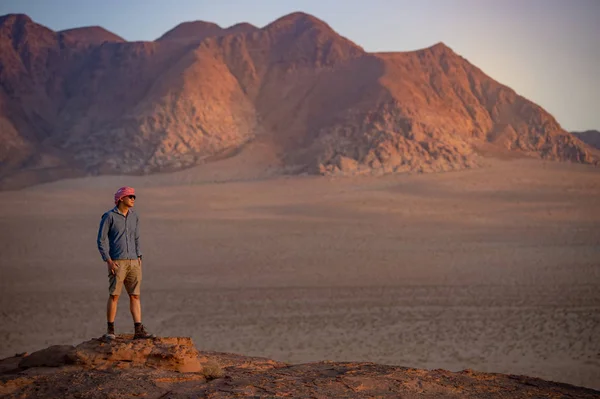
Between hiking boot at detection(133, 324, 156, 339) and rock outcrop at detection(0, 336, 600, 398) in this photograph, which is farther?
hiking boot at detection(133, 324, 156, 339)

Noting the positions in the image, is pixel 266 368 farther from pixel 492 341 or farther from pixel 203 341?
pixel 492 341

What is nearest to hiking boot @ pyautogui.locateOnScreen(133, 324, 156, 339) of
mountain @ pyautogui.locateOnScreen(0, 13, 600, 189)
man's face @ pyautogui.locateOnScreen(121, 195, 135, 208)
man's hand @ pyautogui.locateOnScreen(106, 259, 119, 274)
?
man's hand @ pyautogui.locateOnScreen(106, 259, 119, 274)

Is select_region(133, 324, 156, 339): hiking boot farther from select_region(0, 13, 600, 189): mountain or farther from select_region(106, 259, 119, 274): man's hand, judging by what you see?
select_region(0, 13, 600, 189): mountain

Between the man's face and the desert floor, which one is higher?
the man's face

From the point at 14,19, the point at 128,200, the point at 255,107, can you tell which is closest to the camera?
the point at 128,200

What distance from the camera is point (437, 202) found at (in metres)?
33.7

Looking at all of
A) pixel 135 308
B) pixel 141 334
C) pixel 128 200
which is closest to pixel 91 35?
pixel 128 200

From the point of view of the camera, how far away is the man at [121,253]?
21.1ft

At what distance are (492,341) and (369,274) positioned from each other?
19.9 feet

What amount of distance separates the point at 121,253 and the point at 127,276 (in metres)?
0.29

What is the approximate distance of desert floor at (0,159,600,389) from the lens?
37.9ft

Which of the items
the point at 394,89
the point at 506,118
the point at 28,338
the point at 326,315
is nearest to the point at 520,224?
the point at 326,315

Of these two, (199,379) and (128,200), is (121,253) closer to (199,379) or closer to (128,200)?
(128,200)

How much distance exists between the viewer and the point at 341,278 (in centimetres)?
1706
